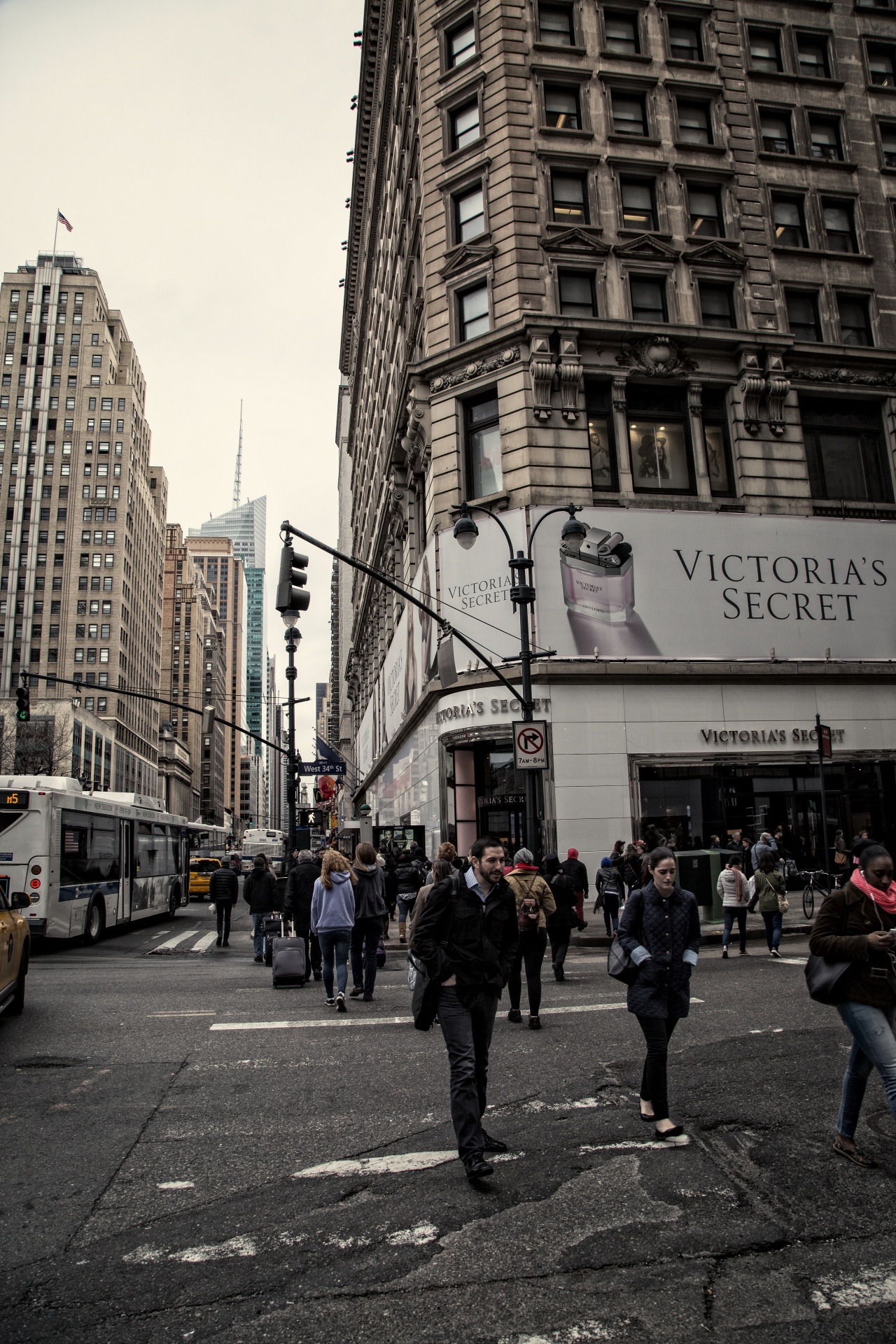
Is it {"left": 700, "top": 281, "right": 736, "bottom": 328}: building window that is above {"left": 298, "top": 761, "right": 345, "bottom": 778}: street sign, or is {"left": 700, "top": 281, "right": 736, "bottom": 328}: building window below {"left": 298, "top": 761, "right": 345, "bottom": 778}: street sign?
above

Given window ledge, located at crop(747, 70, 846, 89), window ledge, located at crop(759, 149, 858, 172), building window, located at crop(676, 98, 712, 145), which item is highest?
window ledge, located at crop(747, 70, 846, 89)

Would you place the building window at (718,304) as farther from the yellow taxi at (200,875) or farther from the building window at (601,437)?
the yellow taxi at (200,875)

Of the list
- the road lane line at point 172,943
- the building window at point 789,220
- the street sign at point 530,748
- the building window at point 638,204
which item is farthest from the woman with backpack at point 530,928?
the building window at point 789,220

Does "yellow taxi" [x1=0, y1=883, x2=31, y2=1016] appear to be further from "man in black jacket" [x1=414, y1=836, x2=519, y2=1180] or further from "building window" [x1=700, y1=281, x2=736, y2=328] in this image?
"building window" [x1=700, y1=281, x2=736, y2=328]

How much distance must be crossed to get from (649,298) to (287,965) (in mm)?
23489

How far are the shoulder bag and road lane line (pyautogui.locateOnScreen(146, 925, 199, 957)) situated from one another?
16.2 meters

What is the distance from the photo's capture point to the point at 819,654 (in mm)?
26656

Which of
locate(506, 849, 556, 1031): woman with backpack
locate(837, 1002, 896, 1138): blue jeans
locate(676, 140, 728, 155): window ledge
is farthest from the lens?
locate(676, 140, 728, 155): window ledge

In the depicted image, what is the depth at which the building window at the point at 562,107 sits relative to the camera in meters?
28.4

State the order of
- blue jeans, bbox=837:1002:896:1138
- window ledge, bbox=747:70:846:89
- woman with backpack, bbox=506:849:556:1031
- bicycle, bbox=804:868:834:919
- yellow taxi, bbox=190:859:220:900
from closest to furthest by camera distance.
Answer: blue jeans, bbox=837:1002:896:1138, woman with backpack, bbox=506:849:556:1031, bicycle, bbox=804:868:834:919, window ledge, bbox=747:70:846:89, yellow taxi, bbox=190:859:220:900

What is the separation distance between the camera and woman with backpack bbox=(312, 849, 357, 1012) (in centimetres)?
A: 1102

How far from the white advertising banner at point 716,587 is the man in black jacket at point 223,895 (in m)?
10.5

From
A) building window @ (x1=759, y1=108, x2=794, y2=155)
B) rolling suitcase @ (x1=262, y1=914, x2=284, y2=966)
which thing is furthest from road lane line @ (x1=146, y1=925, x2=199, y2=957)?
building window @ (x1=759, y1=108, x2=794, y2=155)

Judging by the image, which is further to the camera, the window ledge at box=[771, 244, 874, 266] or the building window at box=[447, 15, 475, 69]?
the building window at box=[447, 15, 475, 69]
